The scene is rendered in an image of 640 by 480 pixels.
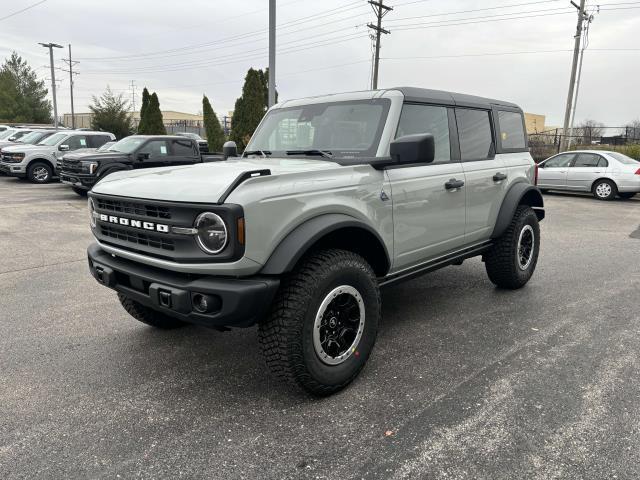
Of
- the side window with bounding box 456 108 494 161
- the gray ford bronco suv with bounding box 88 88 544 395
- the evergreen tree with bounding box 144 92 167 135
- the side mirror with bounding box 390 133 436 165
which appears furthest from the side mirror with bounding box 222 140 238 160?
the evergreen tree with bounding box 144 92 167 135

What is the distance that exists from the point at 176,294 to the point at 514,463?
1970 mm

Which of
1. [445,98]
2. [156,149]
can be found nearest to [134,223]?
[445,98]

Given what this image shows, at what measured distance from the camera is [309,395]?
312 cm

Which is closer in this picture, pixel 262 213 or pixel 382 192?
pixel 262 213

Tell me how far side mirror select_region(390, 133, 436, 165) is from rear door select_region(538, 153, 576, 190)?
13.5 meters

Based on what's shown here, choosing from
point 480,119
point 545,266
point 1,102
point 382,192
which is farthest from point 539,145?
point 1,102

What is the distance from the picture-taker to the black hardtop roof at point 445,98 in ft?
13.0

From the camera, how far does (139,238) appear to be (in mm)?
3141

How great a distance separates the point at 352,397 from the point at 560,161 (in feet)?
48.0

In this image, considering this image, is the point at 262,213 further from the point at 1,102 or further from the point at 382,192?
the point at 1,102

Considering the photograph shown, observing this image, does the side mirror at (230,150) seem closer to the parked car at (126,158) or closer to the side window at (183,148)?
the parked car at (126,158)

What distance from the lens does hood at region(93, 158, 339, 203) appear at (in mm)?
2770

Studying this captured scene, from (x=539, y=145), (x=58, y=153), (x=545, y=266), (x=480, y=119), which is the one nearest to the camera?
(x=480, y=119)

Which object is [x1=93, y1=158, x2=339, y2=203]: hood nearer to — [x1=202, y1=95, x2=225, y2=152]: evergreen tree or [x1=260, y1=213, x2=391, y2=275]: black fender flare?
[x1=260, y1=213, x2=391, y2=275]: black fender flare
